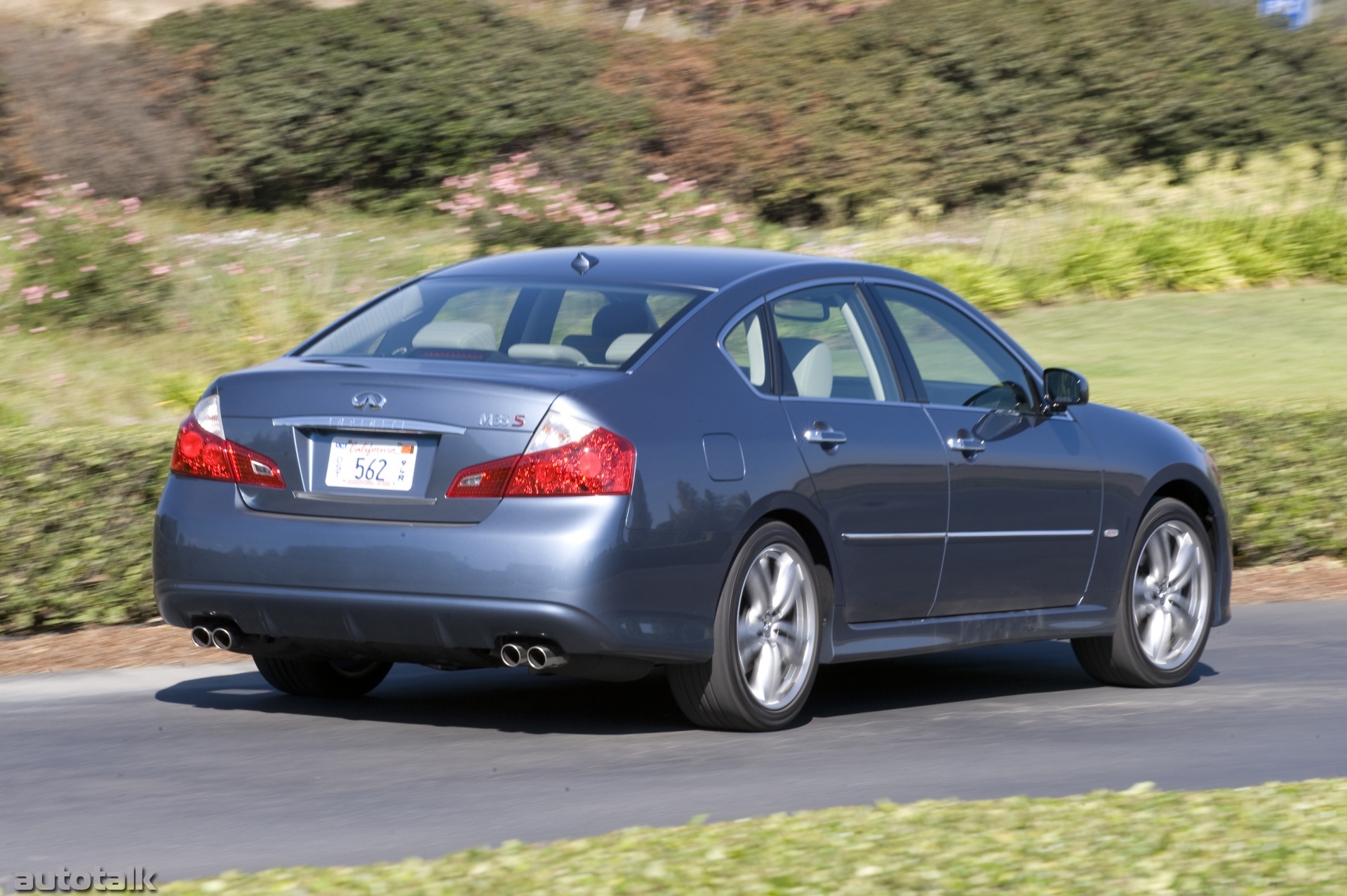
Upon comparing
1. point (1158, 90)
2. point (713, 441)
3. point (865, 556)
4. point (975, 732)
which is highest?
point (1158, 90)

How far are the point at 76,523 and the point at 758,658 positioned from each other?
4.03m

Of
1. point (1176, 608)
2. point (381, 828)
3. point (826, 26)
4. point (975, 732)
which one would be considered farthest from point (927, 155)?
point (381, 828)

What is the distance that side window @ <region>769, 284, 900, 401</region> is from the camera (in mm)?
7203

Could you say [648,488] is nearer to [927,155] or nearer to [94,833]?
→ [94,833]

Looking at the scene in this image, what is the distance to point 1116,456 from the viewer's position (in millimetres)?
8367

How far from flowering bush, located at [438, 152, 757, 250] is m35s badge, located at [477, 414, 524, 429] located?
43.1 feet

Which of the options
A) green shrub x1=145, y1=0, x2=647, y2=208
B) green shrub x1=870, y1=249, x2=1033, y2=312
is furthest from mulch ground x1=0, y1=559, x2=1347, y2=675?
green shrub x1=145, y1=0, x2=647, y2=208

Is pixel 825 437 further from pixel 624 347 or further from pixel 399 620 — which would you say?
pixel 399 620

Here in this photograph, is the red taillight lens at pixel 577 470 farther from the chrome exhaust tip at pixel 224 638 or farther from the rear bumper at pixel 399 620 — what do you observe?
the chrome exhaust tip at pixel 224 638

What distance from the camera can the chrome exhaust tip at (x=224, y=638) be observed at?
266 inches

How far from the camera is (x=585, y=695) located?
8.01m

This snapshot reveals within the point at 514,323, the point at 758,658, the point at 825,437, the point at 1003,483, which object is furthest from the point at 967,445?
the point at 514,323

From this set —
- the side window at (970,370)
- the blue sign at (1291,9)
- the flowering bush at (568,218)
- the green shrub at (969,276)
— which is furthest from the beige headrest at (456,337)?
the blue sign at (1291,9)

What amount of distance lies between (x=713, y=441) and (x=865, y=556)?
3.00 ft
